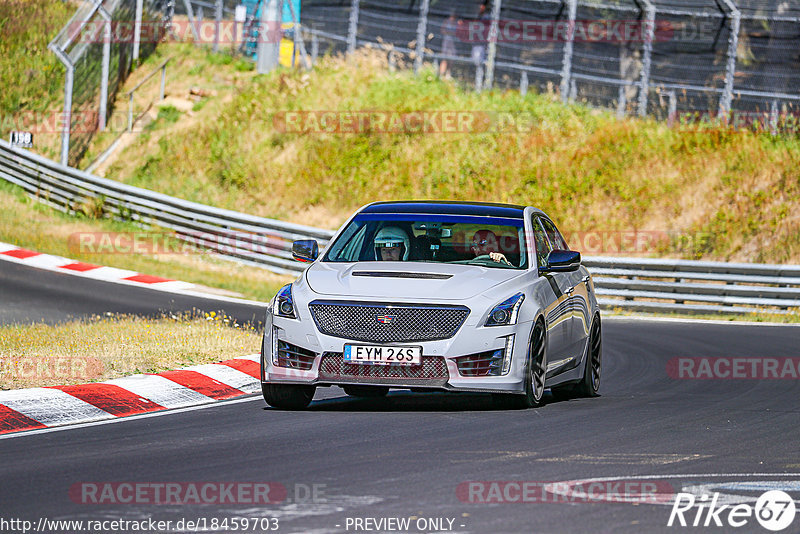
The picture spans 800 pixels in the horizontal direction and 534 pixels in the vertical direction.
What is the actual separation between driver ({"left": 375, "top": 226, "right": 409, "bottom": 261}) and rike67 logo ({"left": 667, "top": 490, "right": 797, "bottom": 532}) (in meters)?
4.43

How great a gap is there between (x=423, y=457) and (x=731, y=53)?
21921 millimetres

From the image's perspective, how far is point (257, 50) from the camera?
38.1 m

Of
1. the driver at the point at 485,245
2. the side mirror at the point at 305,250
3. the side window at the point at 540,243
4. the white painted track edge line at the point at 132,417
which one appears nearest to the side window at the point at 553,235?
the side window at the point at 540,243

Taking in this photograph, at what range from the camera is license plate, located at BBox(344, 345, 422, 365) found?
9.51 m

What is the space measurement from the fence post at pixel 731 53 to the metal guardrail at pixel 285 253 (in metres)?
5.49

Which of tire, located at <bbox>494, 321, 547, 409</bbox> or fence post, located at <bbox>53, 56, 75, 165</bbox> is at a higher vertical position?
fence post, located at <bbox>53, 56, 75, 165</bbox>

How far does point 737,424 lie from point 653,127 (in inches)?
874

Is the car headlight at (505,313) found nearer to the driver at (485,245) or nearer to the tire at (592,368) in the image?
the driver at (485,245)

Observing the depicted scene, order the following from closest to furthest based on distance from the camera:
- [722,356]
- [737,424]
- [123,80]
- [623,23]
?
[737,424] < [722,356] < [623,23] < [123,80]

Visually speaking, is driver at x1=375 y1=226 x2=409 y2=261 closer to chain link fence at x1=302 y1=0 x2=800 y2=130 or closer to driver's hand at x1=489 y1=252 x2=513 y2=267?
driver's hand at x1=489 y1=252 x2=513 y2=267

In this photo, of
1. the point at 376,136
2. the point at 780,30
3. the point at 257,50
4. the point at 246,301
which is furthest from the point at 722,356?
the point at 257,50

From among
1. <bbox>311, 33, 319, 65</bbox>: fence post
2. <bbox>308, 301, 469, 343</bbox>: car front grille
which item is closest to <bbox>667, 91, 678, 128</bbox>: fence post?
<bbox>311, 33, 319, 65</bbox>: fence post

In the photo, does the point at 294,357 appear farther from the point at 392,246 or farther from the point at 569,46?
the point at 569,46

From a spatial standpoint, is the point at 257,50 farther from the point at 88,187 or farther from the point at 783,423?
the point at 783,423
